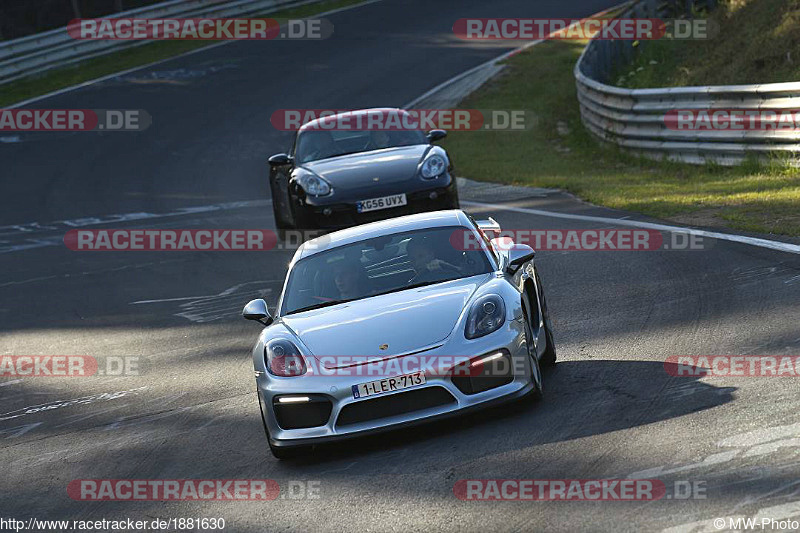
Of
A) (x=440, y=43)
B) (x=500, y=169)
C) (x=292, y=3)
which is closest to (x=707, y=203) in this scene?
(x=500, y=169)

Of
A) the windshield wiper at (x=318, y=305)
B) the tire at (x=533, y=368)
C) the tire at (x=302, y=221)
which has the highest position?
the windshield wiper at (x=318, y=305)

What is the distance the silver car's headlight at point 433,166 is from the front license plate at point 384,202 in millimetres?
464

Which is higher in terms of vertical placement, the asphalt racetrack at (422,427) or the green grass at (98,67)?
the asphalt racetrack at (422,427)

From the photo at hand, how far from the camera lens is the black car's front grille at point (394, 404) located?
6.79 m

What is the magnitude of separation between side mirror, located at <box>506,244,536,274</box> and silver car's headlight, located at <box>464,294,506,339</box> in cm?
56

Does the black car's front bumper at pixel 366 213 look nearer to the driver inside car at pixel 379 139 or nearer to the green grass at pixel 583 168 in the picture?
the driver inside car at pixel 379 139

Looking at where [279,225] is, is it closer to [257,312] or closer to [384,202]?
[384,202]

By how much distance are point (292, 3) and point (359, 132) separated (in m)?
26.8

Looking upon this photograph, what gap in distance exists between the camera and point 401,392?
677 cm

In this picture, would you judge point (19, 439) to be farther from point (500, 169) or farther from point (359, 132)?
point (500, 169)

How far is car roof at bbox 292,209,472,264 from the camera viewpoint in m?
8.38

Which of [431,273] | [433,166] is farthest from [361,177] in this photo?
[431,273]

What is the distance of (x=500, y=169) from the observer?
71.3 ft


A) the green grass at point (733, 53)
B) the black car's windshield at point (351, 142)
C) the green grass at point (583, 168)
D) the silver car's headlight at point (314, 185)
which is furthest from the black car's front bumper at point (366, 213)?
the green grass at point (733, 53)
